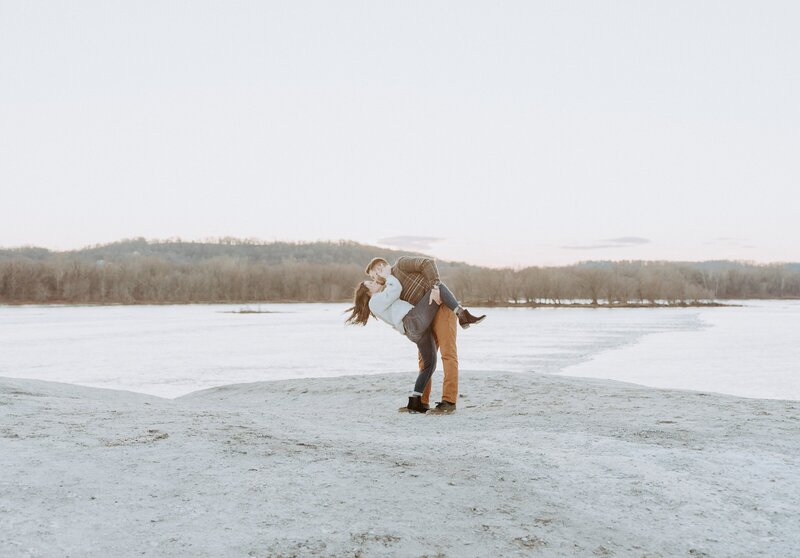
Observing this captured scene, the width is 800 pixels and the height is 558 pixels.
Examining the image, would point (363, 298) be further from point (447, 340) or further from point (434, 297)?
point (447, 340)

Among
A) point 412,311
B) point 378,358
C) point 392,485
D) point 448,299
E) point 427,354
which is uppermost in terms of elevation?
point 448,299

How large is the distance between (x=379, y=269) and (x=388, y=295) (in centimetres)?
36

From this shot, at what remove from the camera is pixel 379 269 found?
7645 millimetres

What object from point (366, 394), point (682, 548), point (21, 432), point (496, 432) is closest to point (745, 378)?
point (366, 394)

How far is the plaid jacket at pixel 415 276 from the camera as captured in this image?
747 centimetres

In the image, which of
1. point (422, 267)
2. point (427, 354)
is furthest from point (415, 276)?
point (427, 354)

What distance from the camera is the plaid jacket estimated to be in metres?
7.47

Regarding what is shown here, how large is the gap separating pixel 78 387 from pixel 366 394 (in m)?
4.30

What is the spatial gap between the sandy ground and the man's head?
5.33 feet

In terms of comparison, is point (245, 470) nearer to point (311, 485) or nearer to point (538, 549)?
point (311, 485)

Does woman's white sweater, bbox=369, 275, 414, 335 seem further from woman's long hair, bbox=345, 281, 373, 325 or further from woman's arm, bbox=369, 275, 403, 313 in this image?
woman's long hair, bbox=345, 281, 373, 325

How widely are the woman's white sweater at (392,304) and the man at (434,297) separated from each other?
89mm

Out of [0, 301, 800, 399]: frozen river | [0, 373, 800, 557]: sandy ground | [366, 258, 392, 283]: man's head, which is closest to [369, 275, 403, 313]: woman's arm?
[366, 258, 392, 283]: man's head

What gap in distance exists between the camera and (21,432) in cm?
553
